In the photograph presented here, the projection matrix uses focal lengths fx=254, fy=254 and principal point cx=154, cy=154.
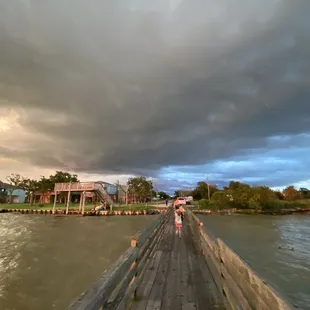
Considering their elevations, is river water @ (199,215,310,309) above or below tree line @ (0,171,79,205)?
below

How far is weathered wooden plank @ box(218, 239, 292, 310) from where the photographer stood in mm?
1858

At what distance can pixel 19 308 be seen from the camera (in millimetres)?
8539

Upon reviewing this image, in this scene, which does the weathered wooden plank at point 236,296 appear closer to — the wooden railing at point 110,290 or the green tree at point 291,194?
the wooden railing at point 110,290

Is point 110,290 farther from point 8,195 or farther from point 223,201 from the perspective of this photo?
point 8,195

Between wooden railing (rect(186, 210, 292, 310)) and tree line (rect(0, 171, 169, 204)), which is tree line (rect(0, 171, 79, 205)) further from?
wooden railing (rect(186, 210, 292, 310))

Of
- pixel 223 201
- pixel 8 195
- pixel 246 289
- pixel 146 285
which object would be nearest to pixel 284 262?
pixel 146 285

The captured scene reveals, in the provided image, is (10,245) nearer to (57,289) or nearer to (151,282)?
(57,289)

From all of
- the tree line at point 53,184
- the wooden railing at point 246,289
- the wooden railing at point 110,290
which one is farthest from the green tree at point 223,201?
the wooden railing at point 110,290

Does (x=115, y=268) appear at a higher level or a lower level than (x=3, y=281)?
higher

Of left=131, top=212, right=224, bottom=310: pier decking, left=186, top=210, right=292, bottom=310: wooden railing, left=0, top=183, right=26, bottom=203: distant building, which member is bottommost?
left=131, top=212, right=224, bottom=310: pier decking

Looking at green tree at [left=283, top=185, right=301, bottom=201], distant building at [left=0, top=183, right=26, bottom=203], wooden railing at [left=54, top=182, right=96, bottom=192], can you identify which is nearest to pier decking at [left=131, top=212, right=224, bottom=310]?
wooden railing at [left=54, top=182, right=96, bottom=192]

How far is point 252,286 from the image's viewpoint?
2.42 metres

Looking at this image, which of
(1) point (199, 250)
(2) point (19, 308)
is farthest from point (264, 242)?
(2) point (19, 308)

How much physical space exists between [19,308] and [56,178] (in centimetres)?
7166
